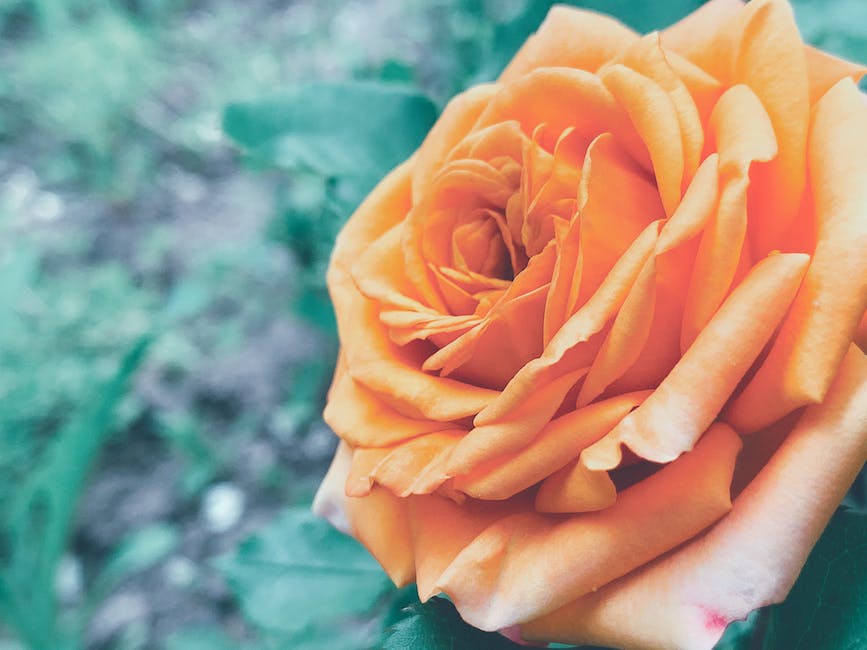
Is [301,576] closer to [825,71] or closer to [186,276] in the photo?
[825,71]

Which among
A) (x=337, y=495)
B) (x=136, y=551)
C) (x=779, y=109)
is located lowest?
(x=136, y=551)

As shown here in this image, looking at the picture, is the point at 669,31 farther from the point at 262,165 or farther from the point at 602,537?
the point at 262,165

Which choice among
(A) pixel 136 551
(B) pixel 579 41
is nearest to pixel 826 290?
(B) pixel 579 41

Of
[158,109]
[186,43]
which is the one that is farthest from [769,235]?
[186,43]

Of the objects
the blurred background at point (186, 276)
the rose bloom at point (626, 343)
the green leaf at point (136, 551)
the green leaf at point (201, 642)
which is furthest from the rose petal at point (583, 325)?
→ the green leaf at point (136, 551)

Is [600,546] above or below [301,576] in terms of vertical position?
above

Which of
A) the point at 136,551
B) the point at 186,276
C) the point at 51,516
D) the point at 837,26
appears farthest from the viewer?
the point at 186,276

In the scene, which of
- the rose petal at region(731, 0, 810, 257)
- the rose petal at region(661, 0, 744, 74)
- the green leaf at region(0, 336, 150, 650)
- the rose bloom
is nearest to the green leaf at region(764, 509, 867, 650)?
the rose bloom
